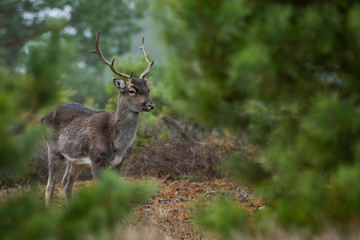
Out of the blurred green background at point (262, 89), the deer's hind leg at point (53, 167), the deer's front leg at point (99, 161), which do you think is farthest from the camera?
the deer's hind leg at point (53, 167)

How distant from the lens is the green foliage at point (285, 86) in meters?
4.09

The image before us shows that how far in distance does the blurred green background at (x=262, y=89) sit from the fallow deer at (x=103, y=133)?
3.78 m

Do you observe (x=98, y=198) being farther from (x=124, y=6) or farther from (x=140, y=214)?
(x=124, y=6)

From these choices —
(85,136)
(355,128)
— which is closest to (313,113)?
(355,128)

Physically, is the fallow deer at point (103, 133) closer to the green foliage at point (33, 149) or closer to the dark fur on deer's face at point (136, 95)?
the dark fur on deer's face at point (136, 95)

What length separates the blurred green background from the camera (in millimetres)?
4008

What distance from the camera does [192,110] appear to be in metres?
4.68

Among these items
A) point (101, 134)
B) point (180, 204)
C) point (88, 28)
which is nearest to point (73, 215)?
point (101, 134)

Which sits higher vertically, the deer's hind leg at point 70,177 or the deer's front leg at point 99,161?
the deer's front leg at point 99,161

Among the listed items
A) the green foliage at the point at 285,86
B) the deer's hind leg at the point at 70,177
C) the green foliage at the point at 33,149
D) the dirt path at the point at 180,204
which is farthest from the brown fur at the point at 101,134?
the green foliage at the point at 33,149

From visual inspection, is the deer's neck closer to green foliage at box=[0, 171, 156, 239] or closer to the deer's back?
the deer's back

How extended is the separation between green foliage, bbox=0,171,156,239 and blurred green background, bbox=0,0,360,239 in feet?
0.09

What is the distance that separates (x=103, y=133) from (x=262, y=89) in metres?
4.73

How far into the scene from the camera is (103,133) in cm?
874
